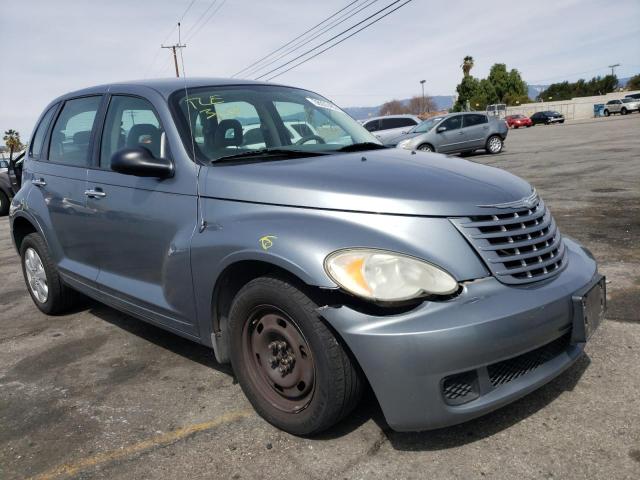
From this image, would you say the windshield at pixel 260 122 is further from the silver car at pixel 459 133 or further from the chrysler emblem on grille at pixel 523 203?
the silver car at pixel 459 133

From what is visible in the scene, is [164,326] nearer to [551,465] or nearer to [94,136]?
[94,136]

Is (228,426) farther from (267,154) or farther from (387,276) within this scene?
(267,154)

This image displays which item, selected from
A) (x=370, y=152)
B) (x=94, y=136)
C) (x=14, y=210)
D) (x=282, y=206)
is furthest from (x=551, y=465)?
(x=14, y=210)

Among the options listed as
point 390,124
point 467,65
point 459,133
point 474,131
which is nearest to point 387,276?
point 459,133

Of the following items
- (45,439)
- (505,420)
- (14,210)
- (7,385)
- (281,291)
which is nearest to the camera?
(281,291)

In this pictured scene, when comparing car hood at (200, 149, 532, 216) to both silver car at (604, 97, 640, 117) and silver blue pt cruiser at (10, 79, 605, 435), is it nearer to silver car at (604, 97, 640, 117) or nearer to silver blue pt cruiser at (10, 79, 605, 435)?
silver blue pt cruiser at (10, 79, 605, 435)

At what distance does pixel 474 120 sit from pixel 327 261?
58.5 feet

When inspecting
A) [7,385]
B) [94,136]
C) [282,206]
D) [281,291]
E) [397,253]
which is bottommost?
[7,385]

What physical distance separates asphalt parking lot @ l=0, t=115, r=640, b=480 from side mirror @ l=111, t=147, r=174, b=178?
1235 mm

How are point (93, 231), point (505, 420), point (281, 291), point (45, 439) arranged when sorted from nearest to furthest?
point (281, 291) → point (505, 420) → point (45, 439) → point (93, 231)

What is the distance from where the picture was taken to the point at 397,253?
2.29 meters

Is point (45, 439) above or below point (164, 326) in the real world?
below

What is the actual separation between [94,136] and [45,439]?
2021 mm

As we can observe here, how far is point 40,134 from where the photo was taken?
4816 mm
